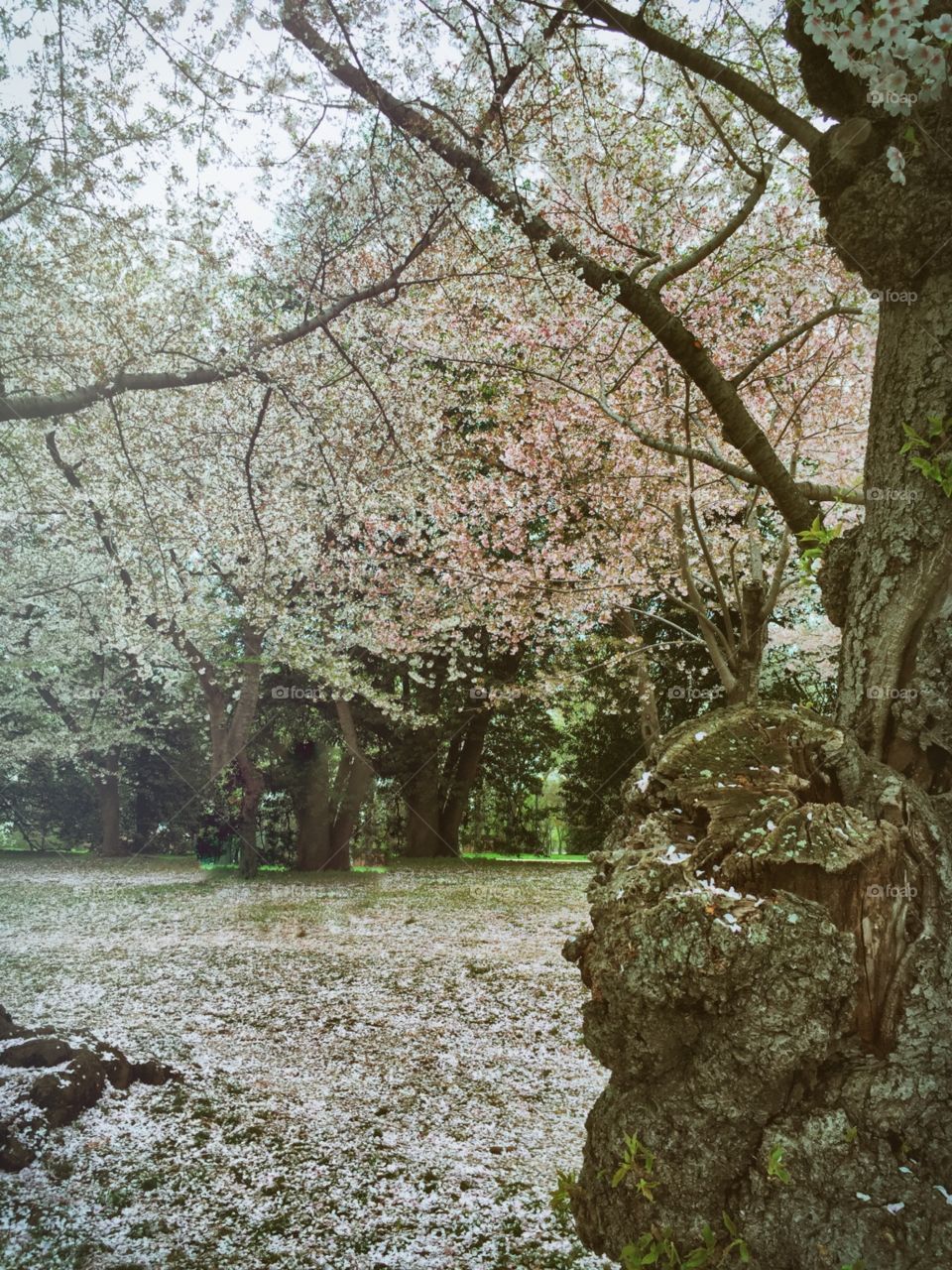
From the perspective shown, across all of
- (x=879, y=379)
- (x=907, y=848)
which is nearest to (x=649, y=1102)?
(x=907, y=848)

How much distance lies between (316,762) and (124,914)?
22.6 ft

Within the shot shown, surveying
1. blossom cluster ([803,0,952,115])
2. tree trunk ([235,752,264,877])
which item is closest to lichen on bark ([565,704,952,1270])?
blossom cluster ([803,0,952,115])

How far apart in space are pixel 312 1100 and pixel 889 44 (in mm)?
5165

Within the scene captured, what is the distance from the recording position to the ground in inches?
110

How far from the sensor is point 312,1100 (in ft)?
13.2

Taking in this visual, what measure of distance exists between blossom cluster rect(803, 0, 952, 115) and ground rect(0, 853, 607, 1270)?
412 centimetres

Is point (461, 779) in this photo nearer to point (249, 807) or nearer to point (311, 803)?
point (311, 803)

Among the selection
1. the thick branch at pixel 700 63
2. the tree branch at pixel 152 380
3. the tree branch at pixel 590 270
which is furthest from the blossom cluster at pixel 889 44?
the tree branch at pixel 152 380

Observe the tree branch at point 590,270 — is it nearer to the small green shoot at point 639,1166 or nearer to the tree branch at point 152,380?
the tree branch at point 152,380

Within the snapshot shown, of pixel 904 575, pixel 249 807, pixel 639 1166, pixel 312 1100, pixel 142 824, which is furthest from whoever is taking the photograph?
pixel 142 824

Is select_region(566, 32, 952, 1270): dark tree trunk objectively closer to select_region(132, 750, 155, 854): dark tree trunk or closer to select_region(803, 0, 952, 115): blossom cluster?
select_region(803, 0, 952, 115): blossom cluster

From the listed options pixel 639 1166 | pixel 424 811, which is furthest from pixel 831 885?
pixel 424 811

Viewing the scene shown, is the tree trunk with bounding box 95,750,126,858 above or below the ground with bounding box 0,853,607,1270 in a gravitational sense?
above

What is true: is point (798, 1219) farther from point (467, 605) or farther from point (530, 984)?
point (467, 605)
